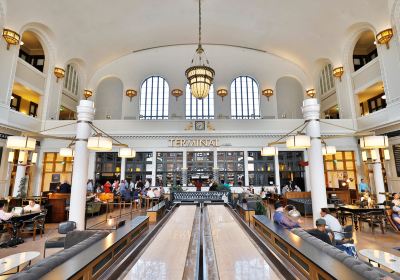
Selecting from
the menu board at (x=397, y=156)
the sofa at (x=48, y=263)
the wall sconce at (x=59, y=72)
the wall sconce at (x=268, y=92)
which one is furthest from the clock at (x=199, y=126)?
the sofa at (x=48, y=263)

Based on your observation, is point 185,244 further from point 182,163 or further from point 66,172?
point 66,172

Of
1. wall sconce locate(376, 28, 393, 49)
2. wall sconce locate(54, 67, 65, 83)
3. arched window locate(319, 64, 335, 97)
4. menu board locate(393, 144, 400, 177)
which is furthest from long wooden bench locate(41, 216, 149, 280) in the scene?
arched window locate(319, 64, 335, 97)

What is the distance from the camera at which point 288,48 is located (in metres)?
13.0

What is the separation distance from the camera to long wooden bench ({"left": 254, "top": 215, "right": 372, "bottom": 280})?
5.28 ft

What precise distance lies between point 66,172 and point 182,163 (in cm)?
612

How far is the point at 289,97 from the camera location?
1477 centimetres

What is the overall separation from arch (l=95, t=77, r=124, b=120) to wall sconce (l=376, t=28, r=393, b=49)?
1340 cm

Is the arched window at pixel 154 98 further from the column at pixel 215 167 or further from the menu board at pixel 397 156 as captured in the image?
the menu board at pixel 397 156

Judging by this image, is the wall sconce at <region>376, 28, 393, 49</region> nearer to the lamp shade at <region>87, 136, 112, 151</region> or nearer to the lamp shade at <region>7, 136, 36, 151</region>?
the lamp shade at <region>87, 136, 112, 151</region>

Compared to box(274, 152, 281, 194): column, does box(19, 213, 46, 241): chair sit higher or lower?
lower

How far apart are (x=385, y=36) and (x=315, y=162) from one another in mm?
7296

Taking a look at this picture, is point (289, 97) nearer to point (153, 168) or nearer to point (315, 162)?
point (153, 168)

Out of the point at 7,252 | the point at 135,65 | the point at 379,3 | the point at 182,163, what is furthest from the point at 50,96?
the point at 379,3

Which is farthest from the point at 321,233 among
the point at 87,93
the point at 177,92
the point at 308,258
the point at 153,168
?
the point at 87,93
